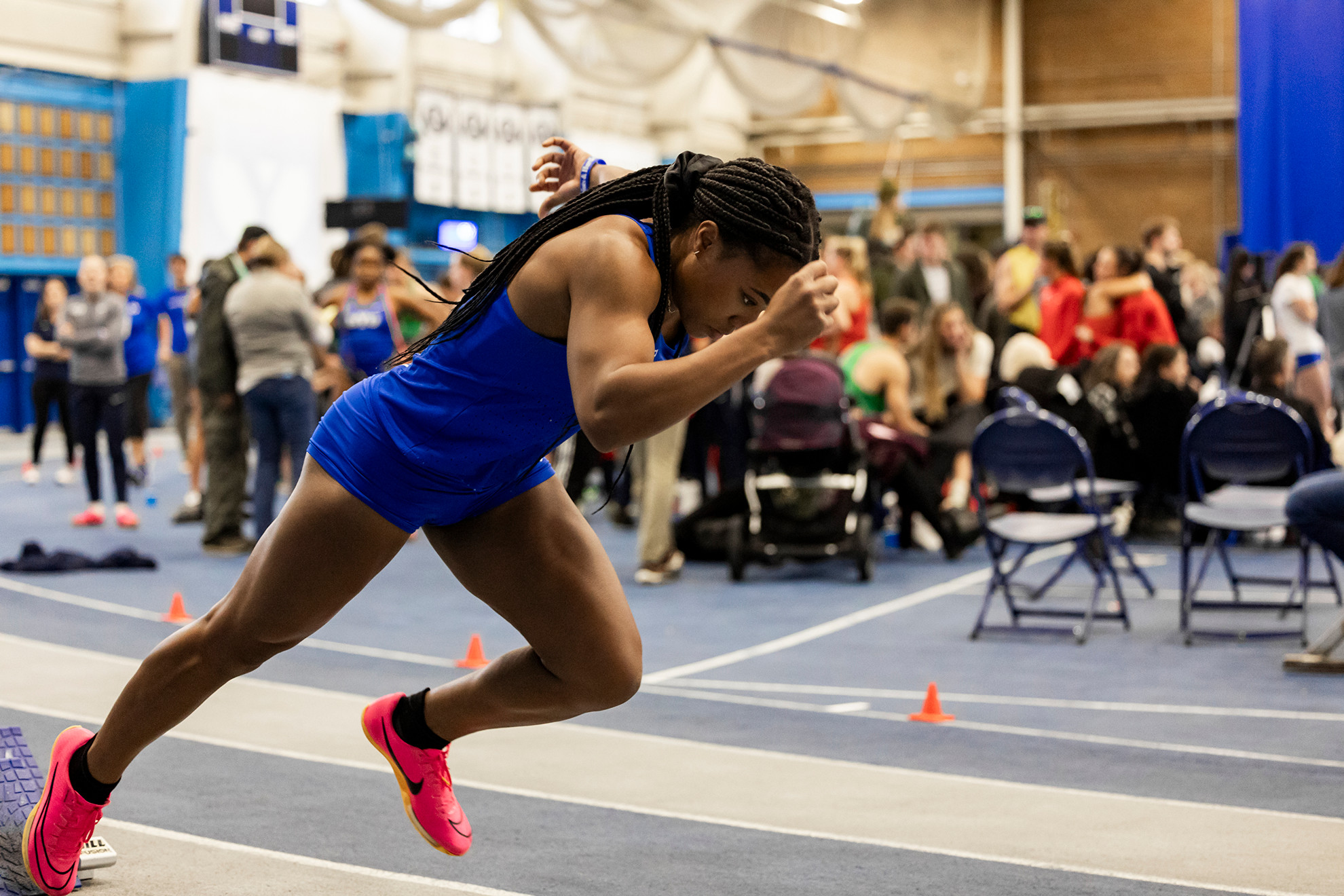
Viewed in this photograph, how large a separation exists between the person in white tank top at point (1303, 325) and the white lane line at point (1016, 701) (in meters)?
5.78

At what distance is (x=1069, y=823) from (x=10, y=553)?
7.43 m

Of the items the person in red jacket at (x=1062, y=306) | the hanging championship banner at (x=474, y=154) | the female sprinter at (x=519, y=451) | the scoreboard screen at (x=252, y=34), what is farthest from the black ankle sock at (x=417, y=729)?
the hanging championship banner at (x=474, y=154)

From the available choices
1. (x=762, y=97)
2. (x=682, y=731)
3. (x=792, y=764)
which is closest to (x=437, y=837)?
(x=792, y=764)

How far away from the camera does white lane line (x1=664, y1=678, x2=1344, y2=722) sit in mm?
5090

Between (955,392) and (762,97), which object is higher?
(762,97)

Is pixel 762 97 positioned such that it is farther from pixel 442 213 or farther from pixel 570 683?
pixel 570 683

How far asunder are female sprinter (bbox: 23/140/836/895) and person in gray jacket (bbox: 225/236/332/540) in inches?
225

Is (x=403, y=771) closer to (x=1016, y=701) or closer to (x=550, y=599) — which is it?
(x=550, y=599)

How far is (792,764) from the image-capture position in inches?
170

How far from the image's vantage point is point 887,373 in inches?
363

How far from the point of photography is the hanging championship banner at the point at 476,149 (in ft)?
69.6

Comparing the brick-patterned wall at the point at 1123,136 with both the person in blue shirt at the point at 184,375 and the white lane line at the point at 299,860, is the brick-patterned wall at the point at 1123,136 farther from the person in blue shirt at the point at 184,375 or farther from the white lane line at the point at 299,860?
the white lane line at the point at 299,860

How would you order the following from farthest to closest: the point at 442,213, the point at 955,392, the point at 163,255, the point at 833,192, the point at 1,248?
the point at 833,192, the point at 442,213, the point at 163,255, the point at 1,248, the point at 955,392

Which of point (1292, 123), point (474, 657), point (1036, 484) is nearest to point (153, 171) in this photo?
point (1292, 123)
